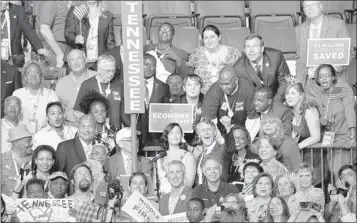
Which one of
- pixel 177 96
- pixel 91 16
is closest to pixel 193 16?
pixel 91 16

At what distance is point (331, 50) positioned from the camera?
16.8 meters

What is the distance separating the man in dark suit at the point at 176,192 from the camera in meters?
14.6

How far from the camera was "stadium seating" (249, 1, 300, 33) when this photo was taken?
64.0 ft

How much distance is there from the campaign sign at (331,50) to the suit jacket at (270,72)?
370 millimetres

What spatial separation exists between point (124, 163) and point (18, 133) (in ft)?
4.25

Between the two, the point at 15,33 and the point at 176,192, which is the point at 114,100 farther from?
the point at 15,33

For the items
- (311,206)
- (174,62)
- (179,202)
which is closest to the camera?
(311,206)

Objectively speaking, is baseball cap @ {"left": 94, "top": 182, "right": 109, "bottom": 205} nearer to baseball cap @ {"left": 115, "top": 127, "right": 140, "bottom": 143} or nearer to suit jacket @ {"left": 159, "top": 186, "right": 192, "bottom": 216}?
suit jacket @ {"left": 159, "top": 186, "right": 192, "bottom": 216}

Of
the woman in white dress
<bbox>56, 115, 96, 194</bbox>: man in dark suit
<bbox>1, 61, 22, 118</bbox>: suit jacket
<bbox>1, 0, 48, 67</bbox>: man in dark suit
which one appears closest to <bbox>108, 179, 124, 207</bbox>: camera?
the woman in white dress

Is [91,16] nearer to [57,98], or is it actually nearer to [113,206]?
[57,98]

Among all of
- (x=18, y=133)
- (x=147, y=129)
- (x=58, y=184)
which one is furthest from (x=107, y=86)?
(x=58, y=184)

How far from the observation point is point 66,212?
14.1 metres

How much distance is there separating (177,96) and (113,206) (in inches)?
106

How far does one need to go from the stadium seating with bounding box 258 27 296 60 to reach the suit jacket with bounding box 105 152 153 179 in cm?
409
